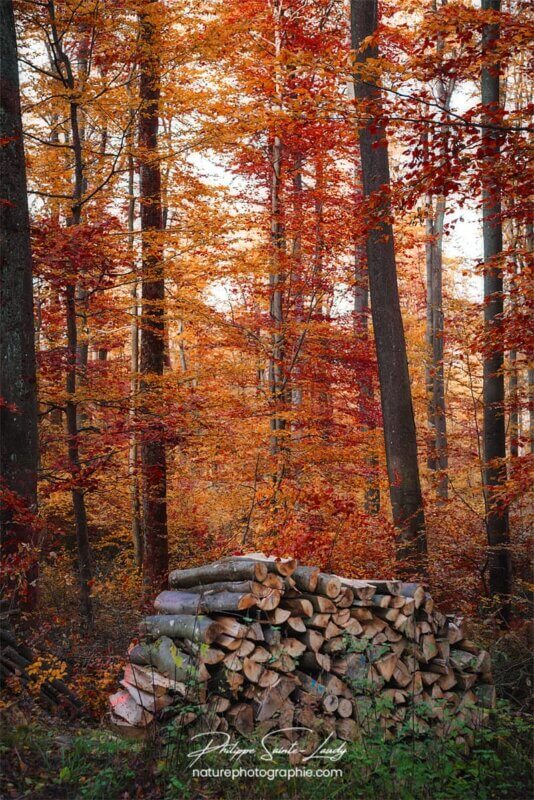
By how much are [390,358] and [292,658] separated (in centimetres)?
502

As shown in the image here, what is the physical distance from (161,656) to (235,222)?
727cm

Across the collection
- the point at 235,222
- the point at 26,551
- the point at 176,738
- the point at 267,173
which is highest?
the point at 267,173

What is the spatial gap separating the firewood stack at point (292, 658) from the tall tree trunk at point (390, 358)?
2925 mm

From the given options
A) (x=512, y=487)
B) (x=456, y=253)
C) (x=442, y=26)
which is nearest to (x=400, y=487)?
(x=512, y=487)

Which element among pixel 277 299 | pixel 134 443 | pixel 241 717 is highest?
pixel 277 299

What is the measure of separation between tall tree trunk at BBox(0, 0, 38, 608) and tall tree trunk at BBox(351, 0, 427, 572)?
4503 mm

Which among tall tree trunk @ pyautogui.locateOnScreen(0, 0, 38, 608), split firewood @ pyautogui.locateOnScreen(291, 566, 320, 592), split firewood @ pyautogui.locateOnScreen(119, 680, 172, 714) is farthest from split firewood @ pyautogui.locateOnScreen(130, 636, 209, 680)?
tall tree trunk @ pyautogui.locateOnScreen(0, 0, 38, 608)

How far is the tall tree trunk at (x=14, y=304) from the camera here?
821 centimetres

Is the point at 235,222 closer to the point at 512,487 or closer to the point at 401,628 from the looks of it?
the point at 512,487

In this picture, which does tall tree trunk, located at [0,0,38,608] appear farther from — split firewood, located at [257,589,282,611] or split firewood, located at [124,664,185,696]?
split firewood, located at [257,589,282,611]

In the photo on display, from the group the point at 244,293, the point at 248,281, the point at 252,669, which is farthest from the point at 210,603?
the point at 244,293

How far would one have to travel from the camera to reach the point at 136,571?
1316cm

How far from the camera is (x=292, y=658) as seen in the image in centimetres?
544

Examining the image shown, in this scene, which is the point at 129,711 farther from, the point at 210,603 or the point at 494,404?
the point at 494,404
